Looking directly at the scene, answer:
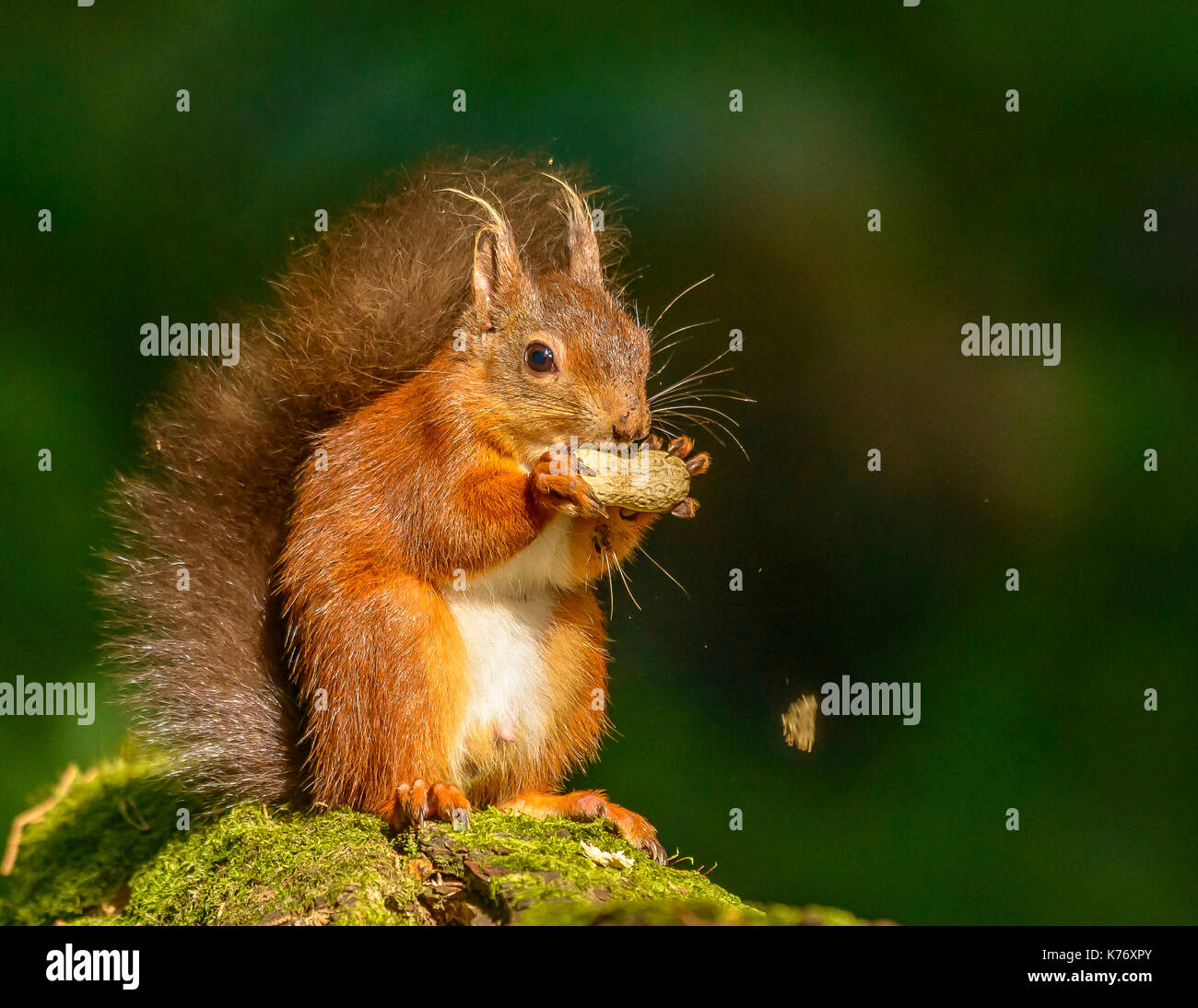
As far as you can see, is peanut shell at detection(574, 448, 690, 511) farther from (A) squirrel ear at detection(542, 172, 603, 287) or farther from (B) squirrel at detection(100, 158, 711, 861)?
(A) squirrel ear at detection(542, 172, 603, 287)

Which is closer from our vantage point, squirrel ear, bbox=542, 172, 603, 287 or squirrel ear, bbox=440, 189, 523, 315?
squirrel ear, bbox=440, 189, 523, 315

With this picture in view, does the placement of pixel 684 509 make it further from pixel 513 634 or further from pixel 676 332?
pixel 676 332

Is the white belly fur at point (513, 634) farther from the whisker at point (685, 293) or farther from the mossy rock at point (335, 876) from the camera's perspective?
the whisker at point (685, 293)

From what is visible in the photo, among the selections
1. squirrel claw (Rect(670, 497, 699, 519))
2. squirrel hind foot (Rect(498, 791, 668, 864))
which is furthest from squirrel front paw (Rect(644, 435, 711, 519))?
squirrel hind foot (Rect(498, 791, 668, 864))

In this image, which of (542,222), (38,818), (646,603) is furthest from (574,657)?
(38,818)

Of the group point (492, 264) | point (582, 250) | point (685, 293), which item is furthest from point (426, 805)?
point (685, 293)

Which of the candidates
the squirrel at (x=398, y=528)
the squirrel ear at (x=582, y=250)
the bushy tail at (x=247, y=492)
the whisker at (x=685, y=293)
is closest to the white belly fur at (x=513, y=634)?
the squirrel at (x=398, y=528)
